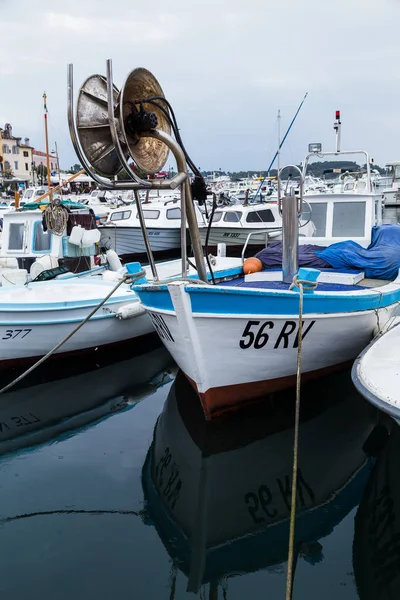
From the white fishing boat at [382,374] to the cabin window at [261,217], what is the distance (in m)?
13.1

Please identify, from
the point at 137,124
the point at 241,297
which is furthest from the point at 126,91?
the point at 241,297

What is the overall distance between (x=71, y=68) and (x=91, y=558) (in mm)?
4229

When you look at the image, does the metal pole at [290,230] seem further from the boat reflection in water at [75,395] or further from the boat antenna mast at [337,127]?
the boat antenna mast at [337,127]

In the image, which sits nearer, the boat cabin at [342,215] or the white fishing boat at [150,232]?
the boat cabin at [342,215]

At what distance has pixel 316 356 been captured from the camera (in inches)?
276

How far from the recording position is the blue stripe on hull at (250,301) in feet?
19.2

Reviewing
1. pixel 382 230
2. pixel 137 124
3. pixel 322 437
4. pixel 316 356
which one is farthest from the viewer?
pixel 382 230

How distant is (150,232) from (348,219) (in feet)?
37.3

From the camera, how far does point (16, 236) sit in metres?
11.4

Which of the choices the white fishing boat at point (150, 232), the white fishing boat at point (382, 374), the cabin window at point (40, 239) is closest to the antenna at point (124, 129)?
the white fishing boat at point (382, 374)

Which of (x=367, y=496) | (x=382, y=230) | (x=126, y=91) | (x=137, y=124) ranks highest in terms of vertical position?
(x=126, y=91)

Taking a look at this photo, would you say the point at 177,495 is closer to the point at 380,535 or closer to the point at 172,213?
the point at 380,535

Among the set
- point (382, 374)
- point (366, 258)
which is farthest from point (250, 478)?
point (366, 258)

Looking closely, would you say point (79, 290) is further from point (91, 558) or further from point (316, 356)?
point (91, 558)
